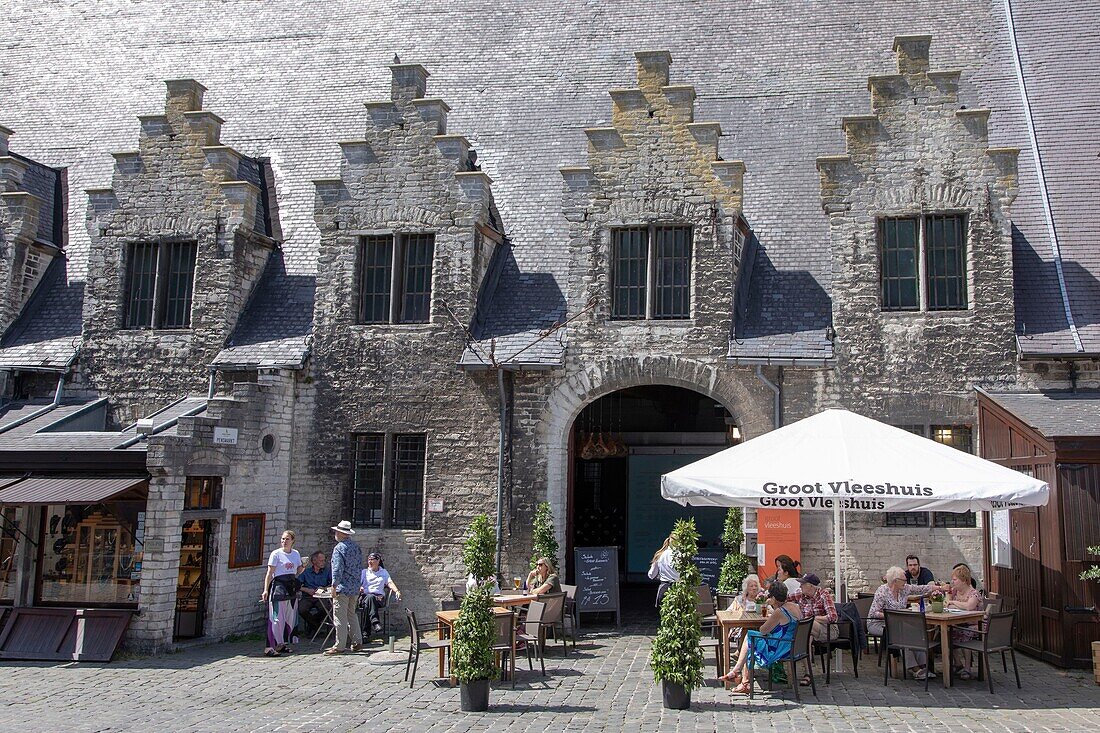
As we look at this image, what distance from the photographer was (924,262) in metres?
15.4

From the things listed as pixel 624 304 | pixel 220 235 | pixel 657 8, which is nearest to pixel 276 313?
pixel 220 235

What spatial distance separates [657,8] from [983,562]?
45.2ft

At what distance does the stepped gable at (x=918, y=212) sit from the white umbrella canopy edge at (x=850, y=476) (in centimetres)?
406

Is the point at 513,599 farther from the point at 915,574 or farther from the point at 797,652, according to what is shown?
the point at 915,574

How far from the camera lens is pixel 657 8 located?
21703 mm

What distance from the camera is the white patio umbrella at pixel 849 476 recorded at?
33.9 ft

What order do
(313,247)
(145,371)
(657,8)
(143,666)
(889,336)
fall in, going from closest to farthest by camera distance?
(143,666) < (889,336) < (145,371) < (313,247) < (657,8)

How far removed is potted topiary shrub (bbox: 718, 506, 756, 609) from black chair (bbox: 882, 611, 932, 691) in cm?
323

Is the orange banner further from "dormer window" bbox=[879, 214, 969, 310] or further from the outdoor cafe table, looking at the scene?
the outdoor cafe table

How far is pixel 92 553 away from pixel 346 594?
4.20 m

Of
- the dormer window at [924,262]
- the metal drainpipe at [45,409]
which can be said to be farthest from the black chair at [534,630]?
the metal drainpipe at [45,409]

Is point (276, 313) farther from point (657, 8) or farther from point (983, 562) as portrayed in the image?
point (983, 562)

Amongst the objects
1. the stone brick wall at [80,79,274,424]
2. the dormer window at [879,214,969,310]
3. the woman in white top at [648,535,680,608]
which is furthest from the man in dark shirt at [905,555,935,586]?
Result: the stone brick wall at [80,79,274,424]

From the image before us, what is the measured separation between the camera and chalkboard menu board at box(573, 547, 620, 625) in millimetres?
15414
